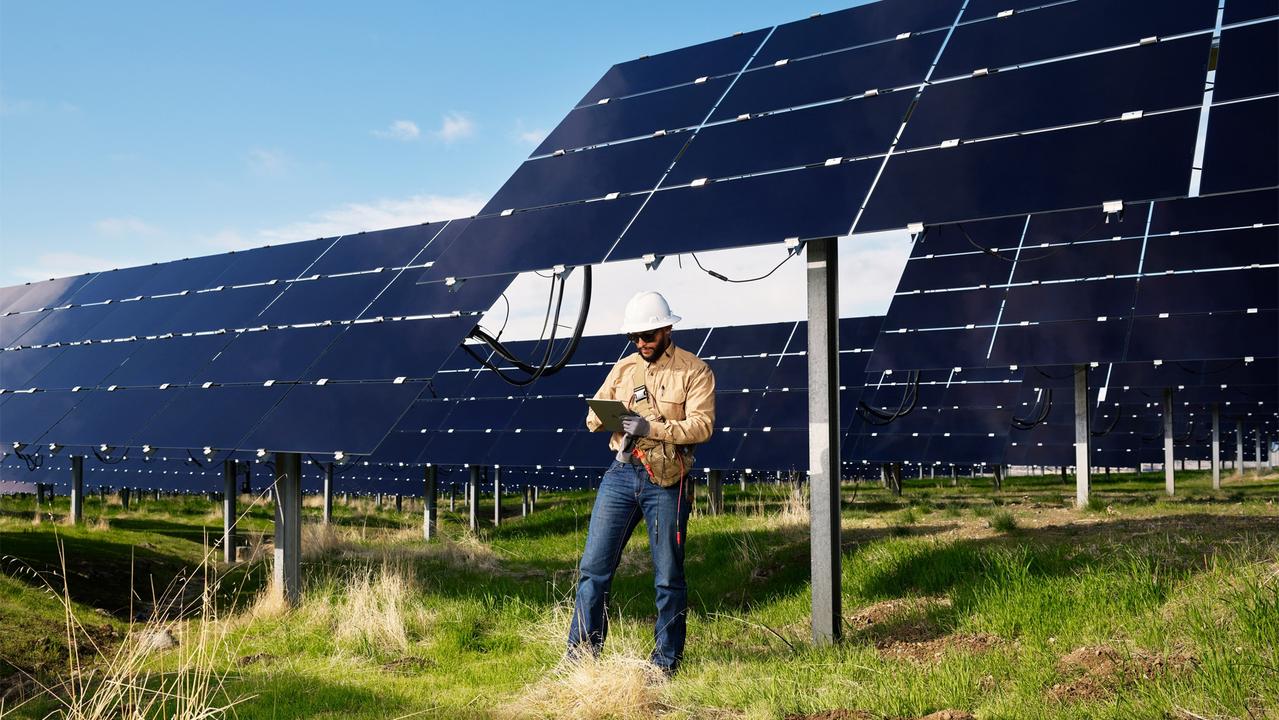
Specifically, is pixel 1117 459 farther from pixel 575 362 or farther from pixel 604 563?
pixel 604 563

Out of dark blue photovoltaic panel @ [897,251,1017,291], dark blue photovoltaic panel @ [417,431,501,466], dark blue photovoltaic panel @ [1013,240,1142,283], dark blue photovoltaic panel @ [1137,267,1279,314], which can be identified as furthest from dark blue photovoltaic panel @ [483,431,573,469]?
dark blue photovoltaic panel @ [1137,267,1279,314]

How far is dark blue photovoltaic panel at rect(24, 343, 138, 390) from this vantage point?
14766mm

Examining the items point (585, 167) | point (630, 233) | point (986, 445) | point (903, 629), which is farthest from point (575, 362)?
point (903, 629)

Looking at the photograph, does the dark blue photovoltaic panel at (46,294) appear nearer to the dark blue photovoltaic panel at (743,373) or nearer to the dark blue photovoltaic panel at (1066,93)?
the dark blue photovoltaic panel at (743,373)

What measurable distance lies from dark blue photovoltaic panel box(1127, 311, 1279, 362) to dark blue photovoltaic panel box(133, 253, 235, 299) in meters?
15.2

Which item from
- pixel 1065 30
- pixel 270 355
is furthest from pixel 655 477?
pixel 270 355

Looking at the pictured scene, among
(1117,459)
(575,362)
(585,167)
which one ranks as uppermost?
(585,167)

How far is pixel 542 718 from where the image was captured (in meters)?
6.17

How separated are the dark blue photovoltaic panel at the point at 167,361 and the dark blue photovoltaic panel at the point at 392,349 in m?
2.68

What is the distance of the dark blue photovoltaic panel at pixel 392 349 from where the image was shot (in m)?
10.3

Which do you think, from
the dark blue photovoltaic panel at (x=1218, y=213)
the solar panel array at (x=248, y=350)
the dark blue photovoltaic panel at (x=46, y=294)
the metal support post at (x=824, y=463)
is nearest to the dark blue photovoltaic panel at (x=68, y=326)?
the solar panel array at (x=248, y=350)

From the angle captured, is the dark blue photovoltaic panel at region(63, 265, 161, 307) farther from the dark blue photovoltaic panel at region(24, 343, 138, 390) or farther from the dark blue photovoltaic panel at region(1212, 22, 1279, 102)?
the dark blue photovoltaic panel at region(1212, 22, 1279, 102)

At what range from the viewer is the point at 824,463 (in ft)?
23.8

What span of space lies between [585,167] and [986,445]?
17776 millimetres
